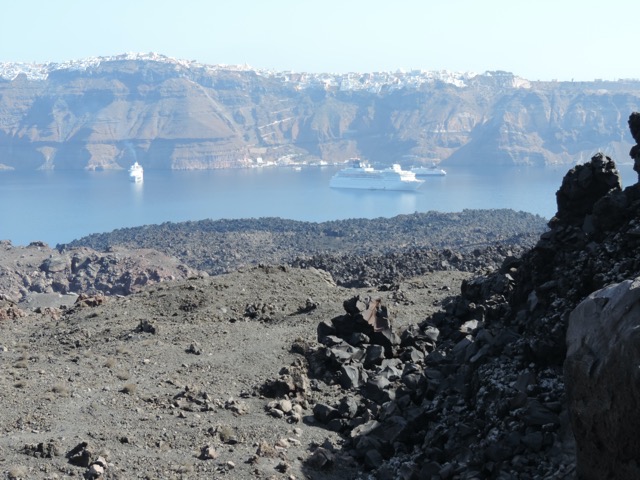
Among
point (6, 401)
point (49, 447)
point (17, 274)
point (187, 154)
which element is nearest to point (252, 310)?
point (6, 401)

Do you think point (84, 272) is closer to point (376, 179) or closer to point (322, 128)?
point (376, 179)

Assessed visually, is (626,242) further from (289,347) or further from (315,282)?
(315,282)

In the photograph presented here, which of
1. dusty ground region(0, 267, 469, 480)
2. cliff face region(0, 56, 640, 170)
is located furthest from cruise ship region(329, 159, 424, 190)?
dusty ground region(0, 267, 469, 480)

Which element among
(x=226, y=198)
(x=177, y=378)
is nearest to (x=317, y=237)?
(x=177, y=378)

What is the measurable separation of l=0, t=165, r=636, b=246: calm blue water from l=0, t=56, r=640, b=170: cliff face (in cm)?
1825

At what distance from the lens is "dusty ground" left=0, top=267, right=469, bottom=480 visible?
9.47m

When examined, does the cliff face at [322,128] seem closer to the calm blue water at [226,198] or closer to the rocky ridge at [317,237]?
the calm blue water at [226,198]

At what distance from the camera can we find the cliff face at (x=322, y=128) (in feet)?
506

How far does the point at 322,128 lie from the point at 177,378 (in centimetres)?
17096

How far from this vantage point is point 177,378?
1235 centimetres

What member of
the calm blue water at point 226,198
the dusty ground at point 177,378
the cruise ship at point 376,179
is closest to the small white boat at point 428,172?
the calm blue water at point 226,198

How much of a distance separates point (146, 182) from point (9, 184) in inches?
757

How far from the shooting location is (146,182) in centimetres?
12419

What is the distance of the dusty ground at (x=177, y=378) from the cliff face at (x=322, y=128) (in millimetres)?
127871
